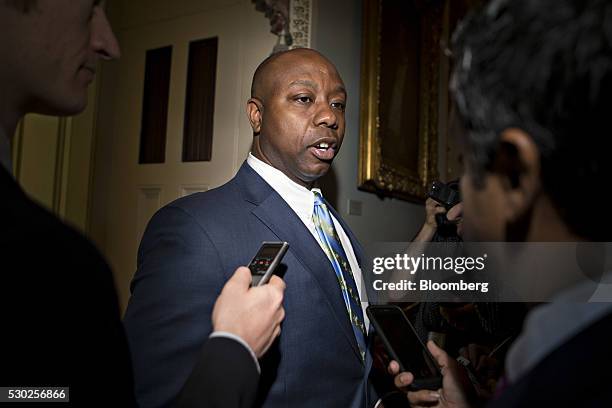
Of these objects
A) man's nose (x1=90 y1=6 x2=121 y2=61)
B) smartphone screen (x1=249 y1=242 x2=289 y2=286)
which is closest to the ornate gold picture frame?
smartphone screen (x1=249 y1=242 x2=289 y2=286)

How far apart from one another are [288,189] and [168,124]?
130cm

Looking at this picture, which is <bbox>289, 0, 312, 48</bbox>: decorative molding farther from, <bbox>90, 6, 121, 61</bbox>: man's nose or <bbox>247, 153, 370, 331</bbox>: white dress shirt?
<bbox>90, 6, 121, 61</bbox>: man's nose

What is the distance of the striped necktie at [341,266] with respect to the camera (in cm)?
110

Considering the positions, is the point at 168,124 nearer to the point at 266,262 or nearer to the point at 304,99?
the point at 304,99

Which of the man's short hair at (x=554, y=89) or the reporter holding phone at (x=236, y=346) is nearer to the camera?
the man's short hair at (x=554, y=89)

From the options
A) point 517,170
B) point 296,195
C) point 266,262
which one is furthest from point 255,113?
point 517,170

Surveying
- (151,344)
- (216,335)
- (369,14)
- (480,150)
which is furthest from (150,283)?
(369,14)

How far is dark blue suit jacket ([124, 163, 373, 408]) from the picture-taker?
0.83 meters

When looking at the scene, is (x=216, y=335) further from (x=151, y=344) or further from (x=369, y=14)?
(x=369, y=14)

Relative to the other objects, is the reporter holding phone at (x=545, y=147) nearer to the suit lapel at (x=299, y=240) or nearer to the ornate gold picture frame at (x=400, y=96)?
the suit lapel at (x=299, y=240)

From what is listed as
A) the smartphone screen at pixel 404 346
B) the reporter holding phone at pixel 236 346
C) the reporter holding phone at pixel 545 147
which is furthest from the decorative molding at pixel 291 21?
the reporter holding phone at pixel 545 147

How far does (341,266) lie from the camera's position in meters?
1.16
